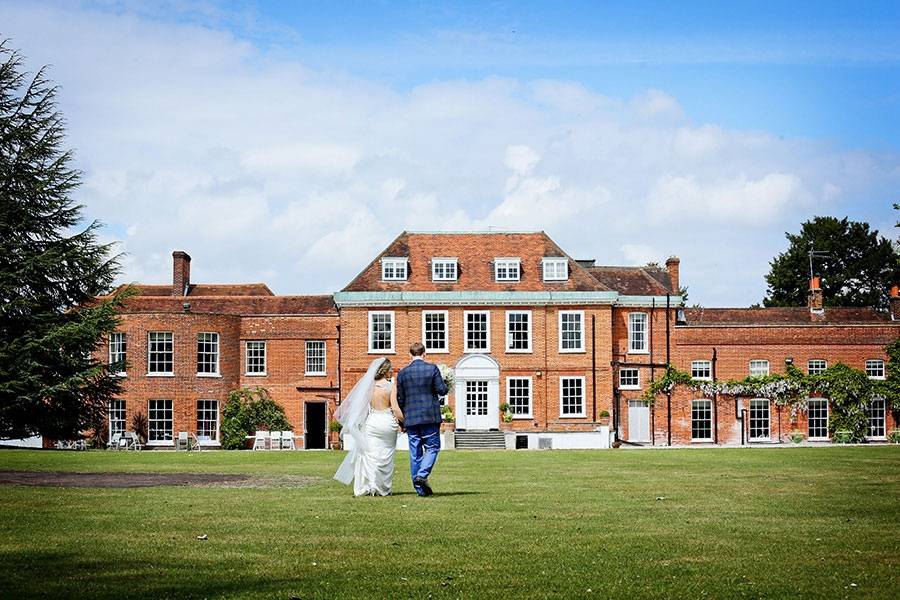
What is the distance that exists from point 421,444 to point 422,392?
725 millimetres

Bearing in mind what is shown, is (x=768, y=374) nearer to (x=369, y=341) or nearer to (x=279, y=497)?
(x=369, y=341)

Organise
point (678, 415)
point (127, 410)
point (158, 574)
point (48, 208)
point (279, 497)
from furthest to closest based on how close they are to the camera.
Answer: point (678, 415), point (127, 410), point (48, 208), point (279, 497), point (158, 574)

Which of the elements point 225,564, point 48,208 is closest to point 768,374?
point 48,208

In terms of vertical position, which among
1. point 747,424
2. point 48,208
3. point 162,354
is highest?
point 48,208

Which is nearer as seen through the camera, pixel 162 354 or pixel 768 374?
pixel 162 354

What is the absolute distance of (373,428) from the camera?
16.4 meters

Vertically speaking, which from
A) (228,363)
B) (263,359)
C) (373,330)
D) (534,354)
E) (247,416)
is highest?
(373,330)

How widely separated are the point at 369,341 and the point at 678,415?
13835 mm

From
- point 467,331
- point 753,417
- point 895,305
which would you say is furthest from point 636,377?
point 895,305

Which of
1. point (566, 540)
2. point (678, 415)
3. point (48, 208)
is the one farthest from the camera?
point (678, 415)

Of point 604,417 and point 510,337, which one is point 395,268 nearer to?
point 510,337

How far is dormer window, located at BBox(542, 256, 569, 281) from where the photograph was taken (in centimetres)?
4959

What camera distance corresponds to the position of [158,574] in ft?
28.3

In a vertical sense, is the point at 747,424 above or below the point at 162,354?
below
